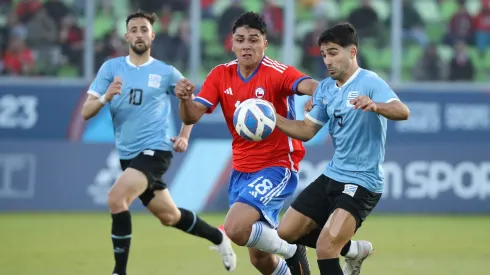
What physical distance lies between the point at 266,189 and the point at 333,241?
94 cm

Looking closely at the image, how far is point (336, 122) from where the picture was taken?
25.4ft

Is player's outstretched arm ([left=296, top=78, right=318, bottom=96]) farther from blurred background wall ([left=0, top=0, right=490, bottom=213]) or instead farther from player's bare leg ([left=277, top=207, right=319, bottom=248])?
blurred background wall ([left=0, top=0, right=490, bottom=213])

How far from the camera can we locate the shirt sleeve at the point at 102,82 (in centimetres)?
981

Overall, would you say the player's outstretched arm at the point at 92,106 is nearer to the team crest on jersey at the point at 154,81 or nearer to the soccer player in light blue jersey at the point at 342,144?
the team crest on jersey at the point at 154,81

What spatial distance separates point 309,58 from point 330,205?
397 inches

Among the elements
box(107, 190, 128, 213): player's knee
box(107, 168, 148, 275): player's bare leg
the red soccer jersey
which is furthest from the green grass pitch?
the red soccer jersey

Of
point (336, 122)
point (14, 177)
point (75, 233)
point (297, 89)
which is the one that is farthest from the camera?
point (14, 177)

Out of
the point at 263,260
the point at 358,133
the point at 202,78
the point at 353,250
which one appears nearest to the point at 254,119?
the point at 358,133

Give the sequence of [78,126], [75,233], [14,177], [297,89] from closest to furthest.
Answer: [297,89] < [75,233] < [14,177] < [78,126]

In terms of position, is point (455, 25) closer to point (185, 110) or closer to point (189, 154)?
point (189, 154)

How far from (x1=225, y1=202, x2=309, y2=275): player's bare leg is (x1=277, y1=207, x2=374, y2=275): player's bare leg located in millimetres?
83

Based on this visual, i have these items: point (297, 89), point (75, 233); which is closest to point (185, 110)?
point (297, 89)

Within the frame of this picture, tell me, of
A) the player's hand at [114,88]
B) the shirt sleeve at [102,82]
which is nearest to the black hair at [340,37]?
the player's hand at [114,88]

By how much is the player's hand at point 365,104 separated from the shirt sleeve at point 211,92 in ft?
5.68
